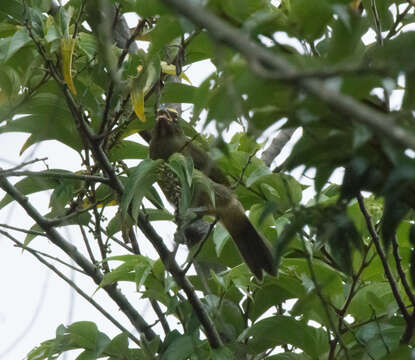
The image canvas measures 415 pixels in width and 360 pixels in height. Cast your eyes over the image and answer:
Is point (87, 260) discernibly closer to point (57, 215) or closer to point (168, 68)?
point (57, 215)

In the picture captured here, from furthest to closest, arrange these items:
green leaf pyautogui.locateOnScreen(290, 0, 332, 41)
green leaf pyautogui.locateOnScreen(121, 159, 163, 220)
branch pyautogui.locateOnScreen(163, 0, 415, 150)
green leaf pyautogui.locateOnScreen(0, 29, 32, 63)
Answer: green leaf pyautogui.locateOnScreen(0, 29, 32, 63) < green leaf pyautogui.locateOnScreen(121, 159, 163, 220) < green leaf pyautogui.locateOnScreen(290, 0, 332, 41) < branch pyautogui.locateOnScreen(163, 0, 415, 150)

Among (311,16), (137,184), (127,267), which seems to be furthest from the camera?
(127,267)

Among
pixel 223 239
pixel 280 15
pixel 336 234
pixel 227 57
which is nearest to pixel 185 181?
pixel 223 239

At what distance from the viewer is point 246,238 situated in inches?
133

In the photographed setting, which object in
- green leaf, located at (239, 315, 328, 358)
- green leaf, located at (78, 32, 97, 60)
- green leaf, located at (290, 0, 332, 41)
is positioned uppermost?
green leaf, located at (78, 32, 97, 60)

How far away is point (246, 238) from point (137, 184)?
1.28m

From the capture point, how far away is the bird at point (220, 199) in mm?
3059

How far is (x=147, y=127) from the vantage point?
9.34ft

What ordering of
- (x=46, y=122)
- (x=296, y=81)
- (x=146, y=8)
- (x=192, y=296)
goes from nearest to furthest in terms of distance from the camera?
(x=296, y=81), (x=146, y=8), (x=192, y=296), (x=46, y=122)

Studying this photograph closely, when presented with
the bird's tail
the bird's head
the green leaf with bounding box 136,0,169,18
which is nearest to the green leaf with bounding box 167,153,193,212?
the green leaf with bounding box 136,0,169,18

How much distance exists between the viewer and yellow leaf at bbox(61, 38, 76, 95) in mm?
2191

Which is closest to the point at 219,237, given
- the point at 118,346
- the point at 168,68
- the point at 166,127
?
the point at 118,346

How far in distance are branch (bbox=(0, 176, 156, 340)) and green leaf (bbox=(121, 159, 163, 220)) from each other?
1.27 feet

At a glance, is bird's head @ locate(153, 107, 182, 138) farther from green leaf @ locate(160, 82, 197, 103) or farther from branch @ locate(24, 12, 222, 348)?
branch @ locate(24, 12, 222, 348)
